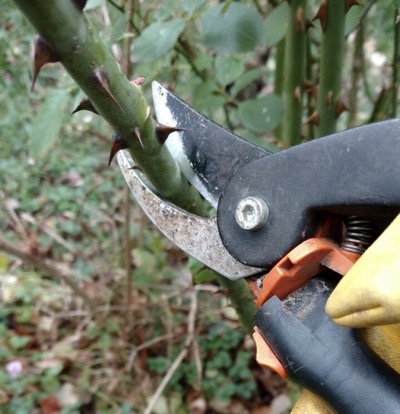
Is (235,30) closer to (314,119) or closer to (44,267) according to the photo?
(314,119)

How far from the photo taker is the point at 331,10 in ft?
2.42

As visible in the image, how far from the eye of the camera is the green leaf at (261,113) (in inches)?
36.4

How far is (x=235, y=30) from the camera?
2.58ft

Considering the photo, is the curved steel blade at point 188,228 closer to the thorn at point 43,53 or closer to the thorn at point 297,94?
the thorn at point 43,53

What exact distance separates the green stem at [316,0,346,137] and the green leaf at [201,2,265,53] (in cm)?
9

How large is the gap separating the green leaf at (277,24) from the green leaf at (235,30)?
11cm

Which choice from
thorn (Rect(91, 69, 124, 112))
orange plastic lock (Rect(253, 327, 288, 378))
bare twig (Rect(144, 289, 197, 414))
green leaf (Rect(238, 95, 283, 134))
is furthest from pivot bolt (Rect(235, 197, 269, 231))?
bare twig (Rect(144, 289, 197, 414))

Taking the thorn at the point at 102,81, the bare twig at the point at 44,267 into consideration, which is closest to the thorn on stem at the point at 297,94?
the thorn at the point at 102,81

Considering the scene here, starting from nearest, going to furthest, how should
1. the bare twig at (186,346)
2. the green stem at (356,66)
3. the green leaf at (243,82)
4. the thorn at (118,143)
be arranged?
1. the thorn at (118,143)
2. the green leaf at (243,82)
3. the green stem at (356,66)
4. the bare twig at (186,346)

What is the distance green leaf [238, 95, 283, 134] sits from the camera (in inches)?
36.4

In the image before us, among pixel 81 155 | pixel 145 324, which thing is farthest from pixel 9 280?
pixel 81 155

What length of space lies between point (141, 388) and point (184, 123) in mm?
852

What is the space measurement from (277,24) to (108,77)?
0.57m

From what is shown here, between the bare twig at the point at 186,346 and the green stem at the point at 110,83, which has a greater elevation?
the green stem at the point at 110,83
